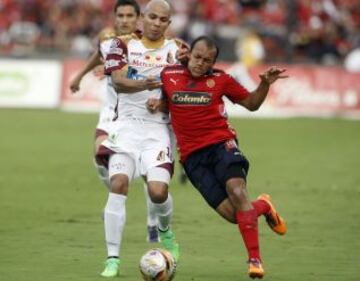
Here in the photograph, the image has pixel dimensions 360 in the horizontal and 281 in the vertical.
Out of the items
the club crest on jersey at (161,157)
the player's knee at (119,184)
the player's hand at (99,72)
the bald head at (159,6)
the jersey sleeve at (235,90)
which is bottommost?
the player's knee at (119,184)

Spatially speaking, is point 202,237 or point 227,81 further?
point 202,237

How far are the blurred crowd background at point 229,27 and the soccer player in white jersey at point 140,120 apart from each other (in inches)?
897

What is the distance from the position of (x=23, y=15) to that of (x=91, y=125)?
9233 mm

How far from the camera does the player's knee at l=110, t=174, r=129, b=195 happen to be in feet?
32.8

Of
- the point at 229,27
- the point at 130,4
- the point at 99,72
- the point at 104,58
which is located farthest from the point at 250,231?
the point at 229,27

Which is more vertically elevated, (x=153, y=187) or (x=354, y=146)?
(x=153, y=187)

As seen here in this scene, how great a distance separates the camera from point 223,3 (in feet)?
119

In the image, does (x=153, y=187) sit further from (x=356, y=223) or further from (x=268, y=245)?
(x=356, y=223)

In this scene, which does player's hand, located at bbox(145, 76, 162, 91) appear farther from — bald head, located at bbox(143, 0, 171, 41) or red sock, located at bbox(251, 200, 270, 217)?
red sock, located at bbox(251, 200, 270, 217)

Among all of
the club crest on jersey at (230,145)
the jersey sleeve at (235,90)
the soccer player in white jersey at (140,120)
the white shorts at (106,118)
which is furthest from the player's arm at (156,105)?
the white shorts at (106,118)

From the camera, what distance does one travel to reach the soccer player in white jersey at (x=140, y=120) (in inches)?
398

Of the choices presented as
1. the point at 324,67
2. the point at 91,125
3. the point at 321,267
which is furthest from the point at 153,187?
the point at 324,67

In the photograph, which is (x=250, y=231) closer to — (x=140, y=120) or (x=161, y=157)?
(x=161, y=157)

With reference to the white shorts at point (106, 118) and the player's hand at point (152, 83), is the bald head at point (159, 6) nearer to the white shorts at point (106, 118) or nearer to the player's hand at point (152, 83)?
the player's hand at point (152, 83)
